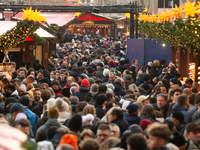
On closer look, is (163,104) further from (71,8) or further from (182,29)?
(71,8)

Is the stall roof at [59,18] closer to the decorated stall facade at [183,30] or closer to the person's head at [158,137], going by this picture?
the decorated stall facade at [183,30]

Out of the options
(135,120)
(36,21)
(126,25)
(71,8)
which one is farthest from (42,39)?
(126,25)

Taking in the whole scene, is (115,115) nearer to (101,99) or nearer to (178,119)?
(178,119)

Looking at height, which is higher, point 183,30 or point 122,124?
point 183,30

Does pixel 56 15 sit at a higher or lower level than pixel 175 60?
higher

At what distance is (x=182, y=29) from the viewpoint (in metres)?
12.4

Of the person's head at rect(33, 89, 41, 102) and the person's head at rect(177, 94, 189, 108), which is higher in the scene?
the person's head at rect(177, 94, 189, 108)

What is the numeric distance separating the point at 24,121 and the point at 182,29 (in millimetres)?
8085

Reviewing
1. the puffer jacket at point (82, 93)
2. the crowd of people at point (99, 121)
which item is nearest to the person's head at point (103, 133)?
the crowd of people at point (99, 121)

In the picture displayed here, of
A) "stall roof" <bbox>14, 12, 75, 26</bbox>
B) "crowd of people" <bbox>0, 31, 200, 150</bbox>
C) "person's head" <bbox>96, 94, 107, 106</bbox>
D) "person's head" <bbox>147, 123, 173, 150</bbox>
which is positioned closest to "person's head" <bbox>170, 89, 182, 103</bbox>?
"crowd of people" <bbox>0, 31, 200, 150</bbox>

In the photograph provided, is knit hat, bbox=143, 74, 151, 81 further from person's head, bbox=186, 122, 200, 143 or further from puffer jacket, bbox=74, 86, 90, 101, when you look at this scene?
person's head, bbox=186, 122, 200, 143

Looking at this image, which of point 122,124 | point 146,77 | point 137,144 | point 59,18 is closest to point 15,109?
point 122,124

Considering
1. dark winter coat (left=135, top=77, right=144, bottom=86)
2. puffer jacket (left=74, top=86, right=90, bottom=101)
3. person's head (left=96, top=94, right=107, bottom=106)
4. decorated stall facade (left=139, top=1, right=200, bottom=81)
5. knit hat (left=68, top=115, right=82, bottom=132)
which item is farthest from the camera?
dark winter coat (left=135, top=77, right=144, bottom=86)

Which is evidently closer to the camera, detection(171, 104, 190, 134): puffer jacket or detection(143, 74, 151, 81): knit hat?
detection(171, 104, 190, 134): puffer jacket
